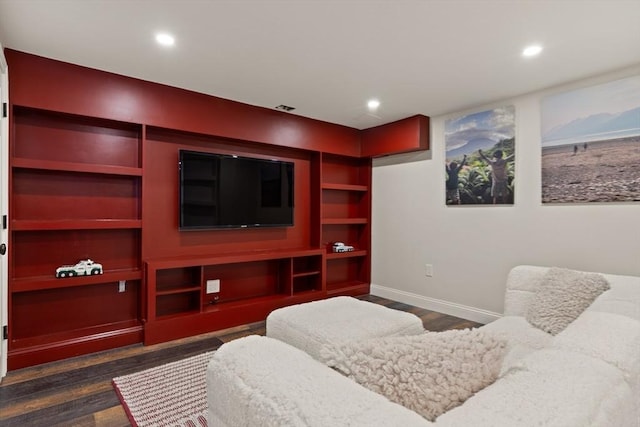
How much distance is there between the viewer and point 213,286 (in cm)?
346

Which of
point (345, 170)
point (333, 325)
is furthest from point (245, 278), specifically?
point (333, 325)

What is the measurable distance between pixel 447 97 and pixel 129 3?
8.69ft

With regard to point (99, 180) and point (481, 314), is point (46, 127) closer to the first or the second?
point (99, 180)

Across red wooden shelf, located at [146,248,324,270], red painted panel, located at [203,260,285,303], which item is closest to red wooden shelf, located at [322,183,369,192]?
red wooden shelf, located at [146,248,324,270]

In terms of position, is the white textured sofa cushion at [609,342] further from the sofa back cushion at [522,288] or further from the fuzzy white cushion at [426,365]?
the sofa back cushion at [522,288]

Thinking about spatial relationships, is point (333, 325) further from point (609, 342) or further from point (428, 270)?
point (428, 270)

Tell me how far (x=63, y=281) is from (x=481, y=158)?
3789mm

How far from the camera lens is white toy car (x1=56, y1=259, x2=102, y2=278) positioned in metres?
2.55

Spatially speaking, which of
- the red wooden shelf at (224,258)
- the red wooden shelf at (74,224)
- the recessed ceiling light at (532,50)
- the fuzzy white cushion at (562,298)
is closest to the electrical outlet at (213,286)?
the red wooden shelf at (224,258)

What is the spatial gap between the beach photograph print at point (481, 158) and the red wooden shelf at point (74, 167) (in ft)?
10.1

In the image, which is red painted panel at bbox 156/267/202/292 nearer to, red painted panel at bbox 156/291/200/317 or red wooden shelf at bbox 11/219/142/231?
red painted panel at bbox 156/291/200/317

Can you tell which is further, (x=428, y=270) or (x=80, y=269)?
(x=428, y=270)

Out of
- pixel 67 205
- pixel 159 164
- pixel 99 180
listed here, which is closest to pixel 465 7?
pixel 159 164

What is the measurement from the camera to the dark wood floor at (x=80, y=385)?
1850mm
